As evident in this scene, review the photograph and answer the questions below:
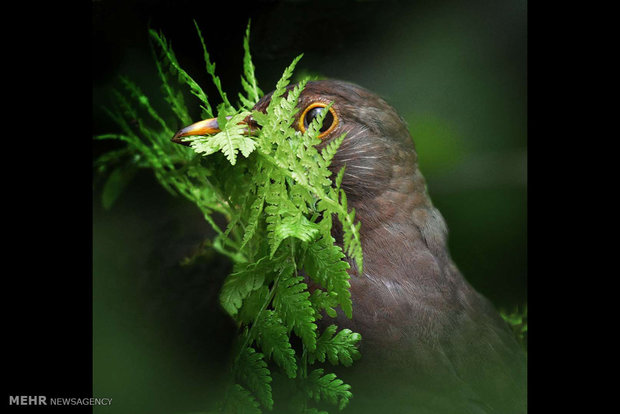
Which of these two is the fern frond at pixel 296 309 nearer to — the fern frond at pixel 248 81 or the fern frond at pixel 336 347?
the fern frond at pixel 336 347

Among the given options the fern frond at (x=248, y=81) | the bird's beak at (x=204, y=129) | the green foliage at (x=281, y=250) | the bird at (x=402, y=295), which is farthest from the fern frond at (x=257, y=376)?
the fern frond at (x=248, y=81)

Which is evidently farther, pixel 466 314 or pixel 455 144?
pixel 455 144

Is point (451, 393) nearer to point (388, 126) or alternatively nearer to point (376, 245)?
point (376, 245)

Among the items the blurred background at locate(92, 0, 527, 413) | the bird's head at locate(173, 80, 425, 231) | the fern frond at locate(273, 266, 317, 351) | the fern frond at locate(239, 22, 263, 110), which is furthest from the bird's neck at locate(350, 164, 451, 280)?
the fern frond at locate(239, 22, 263, 110)

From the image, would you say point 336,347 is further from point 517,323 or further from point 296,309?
point 517,323

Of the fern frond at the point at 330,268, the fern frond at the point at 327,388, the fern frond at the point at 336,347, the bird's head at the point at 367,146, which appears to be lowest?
the fern frond at the point at 327,388

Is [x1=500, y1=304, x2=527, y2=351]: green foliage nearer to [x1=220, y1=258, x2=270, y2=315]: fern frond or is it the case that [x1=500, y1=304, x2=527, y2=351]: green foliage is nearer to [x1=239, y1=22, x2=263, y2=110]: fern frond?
[x1=220, y1=258, x2=270, y2=315]: fern frond

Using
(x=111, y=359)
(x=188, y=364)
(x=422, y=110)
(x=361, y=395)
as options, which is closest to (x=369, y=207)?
(x=422, y=110)
